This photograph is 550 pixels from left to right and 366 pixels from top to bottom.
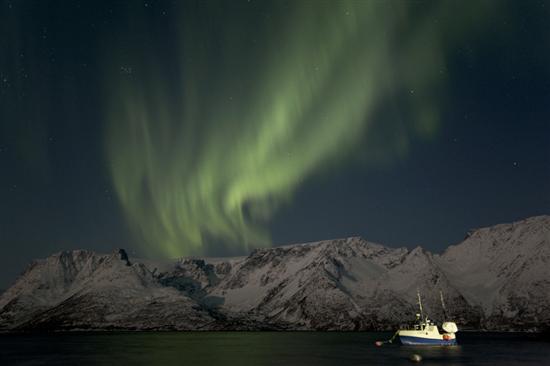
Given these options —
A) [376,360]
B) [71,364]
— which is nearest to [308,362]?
[376,360]

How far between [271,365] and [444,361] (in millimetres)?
48064

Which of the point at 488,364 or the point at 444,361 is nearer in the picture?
the point at 488,364

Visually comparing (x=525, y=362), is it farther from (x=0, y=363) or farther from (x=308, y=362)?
(x=0, y=363)

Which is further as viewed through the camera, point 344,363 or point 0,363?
point 0,363

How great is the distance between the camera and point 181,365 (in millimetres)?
133500

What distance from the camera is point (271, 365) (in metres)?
131

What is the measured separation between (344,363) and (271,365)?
790 inches

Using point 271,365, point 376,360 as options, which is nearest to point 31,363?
point 271,365

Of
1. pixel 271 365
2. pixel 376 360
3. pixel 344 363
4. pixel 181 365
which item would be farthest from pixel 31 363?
pixel 376 360

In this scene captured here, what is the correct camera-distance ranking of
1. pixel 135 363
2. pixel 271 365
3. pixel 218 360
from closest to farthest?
1. pixel 271 365
2. pixel 135 363
3. pixel 218 360

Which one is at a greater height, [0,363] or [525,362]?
[0,363]

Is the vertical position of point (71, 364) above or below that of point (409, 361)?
above

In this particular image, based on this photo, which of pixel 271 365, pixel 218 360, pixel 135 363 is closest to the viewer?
pixel 271 365

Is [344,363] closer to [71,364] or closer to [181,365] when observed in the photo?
[181,365]
